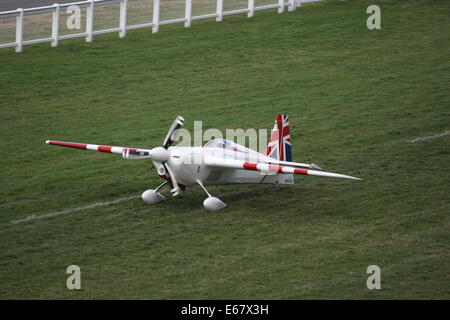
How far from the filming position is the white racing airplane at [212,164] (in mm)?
21469

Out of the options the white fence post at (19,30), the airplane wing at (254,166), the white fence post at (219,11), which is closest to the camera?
the airplane wing at (254,166)

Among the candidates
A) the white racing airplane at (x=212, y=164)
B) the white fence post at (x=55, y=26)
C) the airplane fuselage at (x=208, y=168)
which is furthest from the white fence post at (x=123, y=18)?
the airplane fuselage at (x=208, y=168)

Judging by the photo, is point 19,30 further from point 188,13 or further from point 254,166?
point 254,166

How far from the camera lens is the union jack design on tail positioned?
23156 millimetres

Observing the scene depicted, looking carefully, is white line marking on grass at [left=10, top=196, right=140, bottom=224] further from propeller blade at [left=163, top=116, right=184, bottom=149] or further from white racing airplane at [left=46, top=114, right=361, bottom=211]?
propeller blade at [left=163, top=116, right=184, bottom=149]

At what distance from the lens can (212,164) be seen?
71.4ft

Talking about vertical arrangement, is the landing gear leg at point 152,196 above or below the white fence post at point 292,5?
below

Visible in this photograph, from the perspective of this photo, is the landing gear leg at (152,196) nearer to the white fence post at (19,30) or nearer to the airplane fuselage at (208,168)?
the airplane fuselage at (208,168)

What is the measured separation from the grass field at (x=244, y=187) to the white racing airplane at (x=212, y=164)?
0.63m

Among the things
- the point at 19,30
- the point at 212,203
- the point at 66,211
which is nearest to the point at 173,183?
the point at 212,203

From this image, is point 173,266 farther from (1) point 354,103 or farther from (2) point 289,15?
(2) point 289,15

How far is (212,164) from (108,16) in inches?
648

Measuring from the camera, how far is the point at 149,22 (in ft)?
123

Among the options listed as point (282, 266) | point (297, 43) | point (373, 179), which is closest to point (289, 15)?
point (297, 43)
